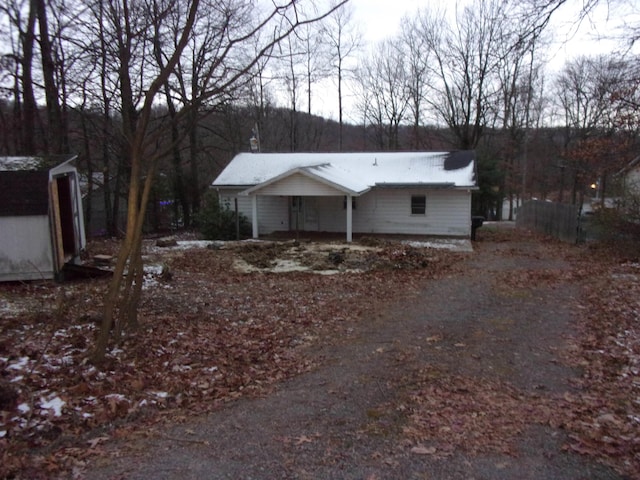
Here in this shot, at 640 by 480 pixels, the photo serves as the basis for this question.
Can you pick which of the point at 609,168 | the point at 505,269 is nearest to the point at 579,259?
the point at 505,269

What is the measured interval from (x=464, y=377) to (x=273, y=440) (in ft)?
8.15

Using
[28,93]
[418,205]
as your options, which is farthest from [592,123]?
[28,93]

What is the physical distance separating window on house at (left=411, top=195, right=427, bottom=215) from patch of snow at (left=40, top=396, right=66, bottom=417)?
62.7 feet

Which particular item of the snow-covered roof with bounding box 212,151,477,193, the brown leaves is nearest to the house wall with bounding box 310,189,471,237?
the snow-covered roof with bounding box 212,151,477,193

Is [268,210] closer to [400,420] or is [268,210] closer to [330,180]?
[330,180]

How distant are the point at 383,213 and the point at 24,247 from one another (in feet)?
50.4

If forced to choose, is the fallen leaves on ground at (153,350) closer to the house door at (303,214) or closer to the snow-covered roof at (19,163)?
the snow-covered roof at (19,163)

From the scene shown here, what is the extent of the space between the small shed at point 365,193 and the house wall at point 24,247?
35.6ft

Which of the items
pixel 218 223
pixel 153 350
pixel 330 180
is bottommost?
pixel 153 350

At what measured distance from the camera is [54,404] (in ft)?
15.5

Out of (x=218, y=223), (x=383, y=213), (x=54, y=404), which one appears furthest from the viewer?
(x=383, y=213)

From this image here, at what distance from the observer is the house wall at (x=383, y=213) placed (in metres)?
22.0

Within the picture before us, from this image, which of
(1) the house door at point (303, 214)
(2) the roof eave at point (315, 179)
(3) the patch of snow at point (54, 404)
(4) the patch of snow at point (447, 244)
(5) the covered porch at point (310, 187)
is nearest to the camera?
(3) the patch of snow at point (54, 404)

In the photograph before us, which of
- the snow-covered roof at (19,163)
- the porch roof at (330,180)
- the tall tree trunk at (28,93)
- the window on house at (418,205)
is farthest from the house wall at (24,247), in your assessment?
the window on house at (418,205)
